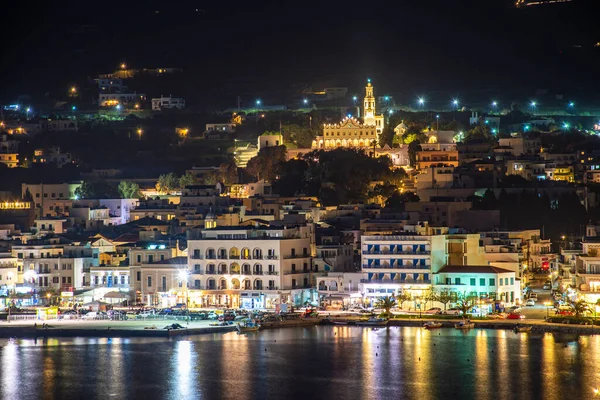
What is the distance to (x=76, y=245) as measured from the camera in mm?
74688

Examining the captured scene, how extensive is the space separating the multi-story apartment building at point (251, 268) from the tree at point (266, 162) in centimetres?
2892

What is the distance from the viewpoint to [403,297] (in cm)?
6700

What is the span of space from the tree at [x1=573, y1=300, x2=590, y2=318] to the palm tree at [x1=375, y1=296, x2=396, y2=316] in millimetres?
6915

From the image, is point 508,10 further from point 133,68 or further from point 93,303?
point 93,303

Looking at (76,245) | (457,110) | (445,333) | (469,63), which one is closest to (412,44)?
(469,63)

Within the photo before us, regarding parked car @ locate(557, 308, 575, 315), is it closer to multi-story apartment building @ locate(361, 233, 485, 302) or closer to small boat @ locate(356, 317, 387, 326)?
multi-story apartment building @ locate(361, 233, 485, 302)

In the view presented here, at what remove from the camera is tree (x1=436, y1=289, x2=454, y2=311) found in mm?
66062

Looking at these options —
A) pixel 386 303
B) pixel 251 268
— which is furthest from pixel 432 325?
pixel 251 268

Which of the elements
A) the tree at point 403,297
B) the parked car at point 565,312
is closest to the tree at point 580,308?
the parked car at point 565,312

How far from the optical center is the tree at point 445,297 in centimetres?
6606

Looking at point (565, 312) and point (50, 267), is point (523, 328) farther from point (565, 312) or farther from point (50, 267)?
point (50, 267)

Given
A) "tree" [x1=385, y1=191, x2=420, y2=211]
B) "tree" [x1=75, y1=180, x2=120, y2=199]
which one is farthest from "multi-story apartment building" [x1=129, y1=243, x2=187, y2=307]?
"tree" [x1=75, y1=180, x2=120, y2=199]

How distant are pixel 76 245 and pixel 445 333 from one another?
1956 centimetres

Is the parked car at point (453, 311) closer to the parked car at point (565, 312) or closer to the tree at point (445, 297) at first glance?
the tree at point (445, 297)
